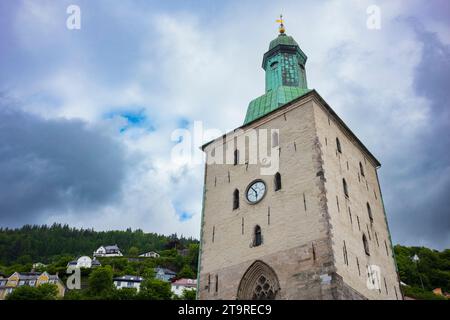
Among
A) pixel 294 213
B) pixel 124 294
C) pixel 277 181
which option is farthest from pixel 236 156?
pixel 124 294

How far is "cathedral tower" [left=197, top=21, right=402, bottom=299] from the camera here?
1808cm

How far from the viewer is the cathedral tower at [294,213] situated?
59.3 ft

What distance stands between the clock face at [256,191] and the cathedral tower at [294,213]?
66 mm

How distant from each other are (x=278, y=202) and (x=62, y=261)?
11805 centimetres

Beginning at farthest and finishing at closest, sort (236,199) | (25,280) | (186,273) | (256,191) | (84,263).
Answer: (84,263)
(186,273)
(25,280)
(236,199)
(256,191)

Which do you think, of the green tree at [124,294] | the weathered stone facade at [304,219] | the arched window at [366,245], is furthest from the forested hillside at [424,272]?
the arched window at [366,245]

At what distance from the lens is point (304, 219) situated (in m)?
19.1

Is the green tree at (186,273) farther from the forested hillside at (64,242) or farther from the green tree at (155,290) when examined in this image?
the forested hillside at (64,242)

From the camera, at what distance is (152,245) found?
165625 mm

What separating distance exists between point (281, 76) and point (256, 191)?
899 centimetres

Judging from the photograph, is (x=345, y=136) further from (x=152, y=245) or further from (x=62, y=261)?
(x=152, y=245)

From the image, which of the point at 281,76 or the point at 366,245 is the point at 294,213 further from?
the point at 281,76

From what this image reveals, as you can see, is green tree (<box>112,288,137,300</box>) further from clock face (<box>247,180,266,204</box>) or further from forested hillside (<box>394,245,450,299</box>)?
clock face (<box>247,180,266,204</box>)
